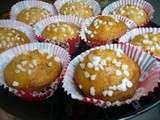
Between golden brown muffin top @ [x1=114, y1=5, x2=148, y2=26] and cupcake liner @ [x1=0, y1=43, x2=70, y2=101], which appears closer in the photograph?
cupcake liner @ [x1=0, y1=43, x2=70, y2=101]

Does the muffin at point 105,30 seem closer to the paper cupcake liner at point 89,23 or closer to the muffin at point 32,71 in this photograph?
the paper cupcake liner at point 89,23

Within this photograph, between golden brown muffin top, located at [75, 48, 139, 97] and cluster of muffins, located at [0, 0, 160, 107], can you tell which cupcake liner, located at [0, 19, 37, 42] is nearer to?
cluster of muffins, located at [0, 0, 160, 107]

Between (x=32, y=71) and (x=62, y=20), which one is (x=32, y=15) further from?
(x=32, y=71)

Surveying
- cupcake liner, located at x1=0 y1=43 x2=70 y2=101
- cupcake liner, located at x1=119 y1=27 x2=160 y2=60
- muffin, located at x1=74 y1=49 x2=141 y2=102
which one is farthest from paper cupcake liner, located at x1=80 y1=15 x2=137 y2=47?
muffin, located at x1=74 y1=49 x2=141 y2=102

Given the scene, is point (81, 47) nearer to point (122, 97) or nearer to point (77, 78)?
point (77, 78)

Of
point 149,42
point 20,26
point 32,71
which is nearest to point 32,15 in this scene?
point 20,26

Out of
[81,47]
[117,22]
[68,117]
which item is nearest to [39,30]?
[81,47]
